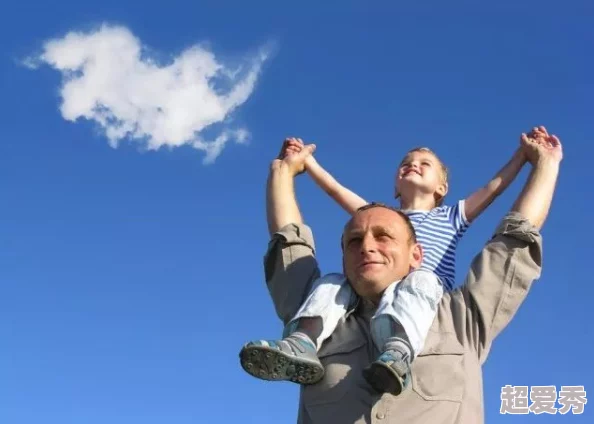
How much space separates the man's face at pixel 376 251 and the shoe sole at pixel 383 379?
74 centimetres

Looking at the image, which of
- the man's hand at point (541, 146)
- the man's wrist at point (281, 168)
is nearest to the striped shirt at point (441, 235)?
the man's hand at point (541, 146)

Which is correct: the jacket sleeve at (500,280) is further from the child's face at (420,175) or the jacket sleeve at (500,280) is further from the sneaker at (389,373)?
the child's face at (420,175)

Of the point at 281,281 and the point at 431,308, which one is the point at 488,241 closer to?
the point at 431,308

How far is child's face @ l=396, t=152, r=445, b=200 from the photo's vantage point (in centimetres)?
718

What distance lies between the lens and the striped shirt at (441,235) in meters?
6.11

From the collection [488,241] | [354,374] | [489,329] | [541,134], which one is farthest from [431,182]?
[354,374]

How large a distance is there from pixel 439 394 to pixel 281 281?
4.85 feet

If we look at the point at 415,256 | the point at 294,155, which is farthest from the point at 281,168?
the point at 415,256

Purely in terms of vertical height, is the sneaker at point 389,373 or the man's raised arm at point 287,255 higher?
the man's raised arm at point 287,255

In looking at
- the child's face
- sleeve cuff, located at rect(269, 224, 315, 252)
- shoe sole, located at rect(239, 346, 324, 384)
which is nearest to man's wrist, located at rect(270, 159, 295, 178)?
sleeve cuff, located at rect(269, 224, 315, 252)

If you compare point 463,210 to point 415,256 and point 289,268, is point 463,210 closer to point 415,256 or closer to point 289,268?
point 415,256

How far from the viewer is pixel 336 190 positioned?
7148 mm

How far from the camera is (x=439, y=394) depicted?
438cm

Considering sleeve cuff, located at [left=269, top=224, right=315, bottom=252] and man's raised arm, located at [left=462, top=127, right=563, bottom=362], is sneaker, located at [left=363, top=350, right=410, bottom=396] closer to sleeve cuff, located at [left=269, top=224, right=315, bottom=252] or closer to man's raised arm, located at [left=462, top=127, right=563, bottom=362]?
man's raised arm, located at [left=462, top=127, right=563, bottom=362]
